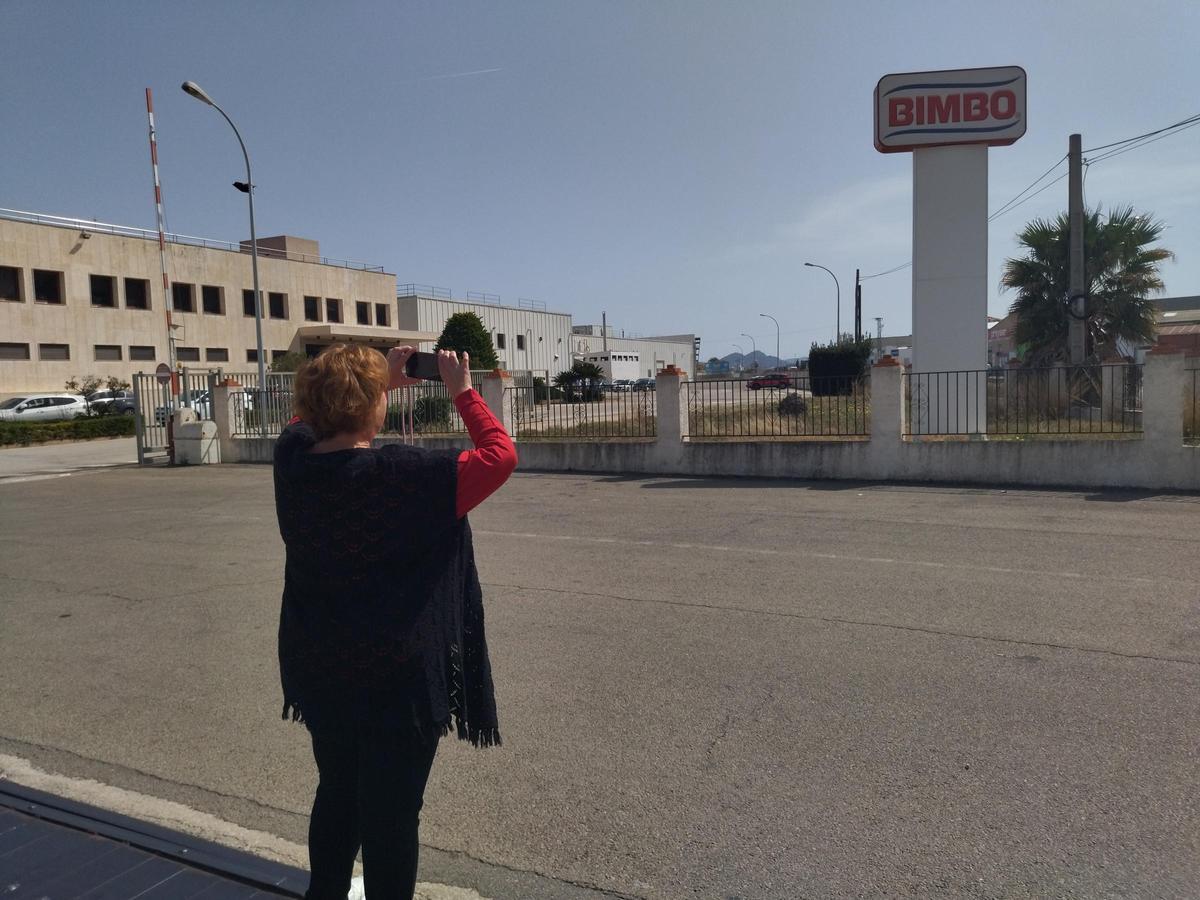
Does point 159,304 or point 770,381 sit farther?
point 159,304

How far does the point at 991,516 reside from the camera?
10359 millimetres

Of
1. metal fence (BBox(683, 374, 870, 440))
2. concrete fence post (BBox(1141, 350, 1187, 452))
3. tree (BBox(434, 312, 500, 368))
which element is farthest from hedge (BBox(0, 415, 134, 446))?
concrete fence post (BBox(1141, 350, 1187, 452))

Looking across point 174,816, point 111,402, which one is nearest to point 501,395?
point 174,816

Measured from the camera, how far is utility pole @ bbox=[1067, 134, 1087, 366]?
18609 millimetres

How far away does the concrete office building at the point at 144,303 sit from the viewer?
40.0 meters

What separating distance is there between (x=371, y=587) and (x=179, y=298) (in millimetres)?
49557

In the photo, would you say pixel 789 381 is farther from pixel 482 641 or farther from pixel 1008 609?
pixel 482 641

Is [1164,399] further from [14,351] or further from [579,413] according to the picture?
[14,351]

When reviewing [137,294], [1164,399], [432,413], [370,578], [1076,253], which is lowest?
[370,578]

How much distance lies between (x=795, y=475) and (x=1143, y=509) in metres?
4.99

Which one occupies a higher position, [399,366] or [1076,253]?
[1076,253]

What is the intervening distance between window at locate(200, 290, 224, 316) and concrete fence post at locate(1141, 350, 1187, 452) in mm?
46068

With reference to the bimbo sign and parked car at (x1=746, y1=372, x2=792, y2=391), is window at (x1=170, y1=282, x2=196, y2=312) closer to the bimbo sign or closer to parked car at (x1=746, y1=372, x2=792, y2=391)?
parked car at (x1=746, y1=372, x2=792, y2=391)

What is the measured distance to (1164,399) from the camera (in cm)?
1198
